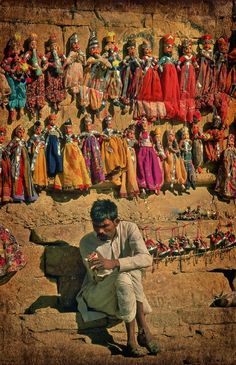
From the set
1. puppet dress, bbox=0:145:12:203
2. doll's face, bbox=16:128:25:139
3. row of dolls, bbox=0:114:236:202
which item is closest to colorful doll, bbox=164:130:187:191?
row of dolls, bbox=0:114:236:202

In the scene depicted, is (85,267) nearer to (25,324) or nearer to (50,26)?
(25,324)

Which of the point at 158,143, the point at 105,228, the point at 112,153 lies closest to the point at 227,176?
the point at 158,143

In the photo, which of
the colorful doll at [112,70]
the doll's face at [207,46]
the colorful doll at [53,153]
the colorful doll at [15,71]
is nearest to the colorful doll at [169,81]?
the doll's face at [207,46]

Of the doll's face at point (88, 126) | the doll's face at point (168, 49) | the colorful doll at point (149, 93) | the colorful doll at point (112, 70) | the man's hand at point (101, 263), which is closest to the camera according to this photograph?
the man's hand at point (101, 263)

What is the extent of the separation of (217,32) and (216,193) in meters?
1.91

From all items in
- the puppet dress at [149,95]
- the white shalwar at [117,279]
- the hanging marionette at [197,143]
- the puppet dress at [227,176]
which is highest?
the puppet dress at [149,95]

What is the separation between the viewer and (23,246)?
10.9m

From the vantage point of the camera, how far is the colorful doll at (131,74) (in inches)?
447

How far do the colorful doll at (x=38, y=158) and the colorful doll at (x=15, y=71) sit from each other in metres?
0.36

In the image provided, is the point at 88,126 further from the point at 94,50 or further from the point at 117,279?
the point at 117,279

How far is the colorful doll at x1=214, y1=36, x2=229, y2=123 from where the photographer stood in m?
11.8

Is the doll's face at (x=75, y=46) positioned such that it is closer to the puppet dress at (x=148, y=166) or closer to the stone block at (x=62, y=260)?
the puppet dress at (x=148, y=166)

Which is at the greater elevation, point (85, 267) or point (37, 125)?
point (37, 125)

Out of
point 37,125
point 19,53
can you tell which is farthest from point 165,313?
point 19,53
